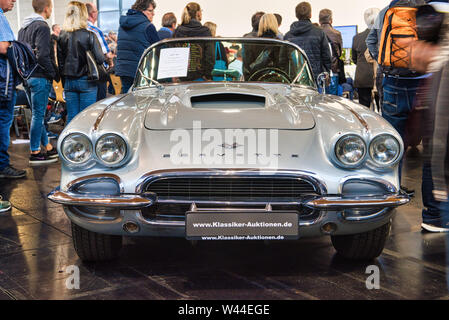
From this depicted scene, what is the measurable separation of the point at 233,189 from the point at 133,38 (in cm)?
378

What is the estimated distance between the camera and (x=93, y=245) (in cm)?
299

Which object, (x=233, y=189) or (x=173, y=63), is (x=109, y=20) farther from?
(x=233, y=189)

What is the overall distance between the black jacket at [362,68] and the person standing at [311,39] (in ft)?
4.16

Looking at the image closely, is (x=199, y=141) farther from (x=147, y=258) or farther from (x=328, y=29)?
(x=328, y=29)

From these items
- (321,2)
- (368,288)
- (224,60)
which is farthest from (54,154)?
(321,2)

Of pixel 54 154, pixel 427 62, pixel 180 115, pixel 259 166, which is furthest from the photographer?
pixel 54 154

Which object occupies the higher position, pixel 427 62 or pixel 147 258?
pixel 427 62

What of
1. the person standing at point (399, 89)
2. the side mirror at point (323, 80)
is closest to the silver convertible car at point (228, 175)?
the side mirror at point (323, 80)

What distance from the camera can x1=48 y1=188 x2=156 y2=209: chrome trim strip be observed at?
2.61 meters

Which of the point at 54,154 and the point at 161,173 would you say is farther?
the point at 54,154

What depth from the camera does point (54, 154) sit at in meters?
7.01

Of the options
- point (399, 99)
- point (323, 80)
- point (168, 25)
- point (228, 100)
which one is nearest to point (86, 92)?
point (168, 25)

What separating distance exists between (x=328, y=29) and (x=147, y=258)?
229 inches

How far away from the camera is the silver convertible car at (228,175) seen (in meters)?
2.63
